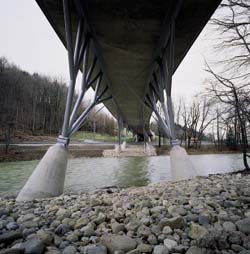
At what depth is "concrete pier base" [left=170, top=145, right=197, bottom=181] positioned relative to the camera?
24.0 ft

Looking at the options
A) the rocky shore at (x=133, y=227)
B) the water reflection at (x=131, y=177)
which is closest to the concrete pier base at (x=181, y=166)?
the water reflection at (x=131, y=177)

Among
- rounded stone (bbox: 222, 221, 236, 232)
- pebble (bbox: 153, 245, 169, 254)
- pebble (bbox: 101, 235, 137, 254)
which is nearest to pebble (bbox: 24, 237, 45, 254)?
pebble (bbox: 101, 235, 137, 254)

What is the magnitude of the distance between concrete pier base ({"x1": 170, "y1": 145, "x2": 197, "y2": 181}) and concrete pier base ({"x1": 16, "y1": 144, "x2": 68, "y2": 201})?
4.06m

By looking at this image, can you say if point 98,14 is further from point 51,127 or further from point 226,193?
point 51,127

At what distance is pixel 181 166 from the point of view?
7605 millimetres

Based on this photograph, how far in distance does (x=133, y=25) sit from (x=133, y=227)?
5495 mm

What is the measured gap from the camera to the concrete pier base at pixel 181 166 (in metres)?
7.31

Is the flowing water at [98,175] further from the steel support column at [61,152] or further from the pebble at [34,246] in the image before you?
the pebble at [34,246]

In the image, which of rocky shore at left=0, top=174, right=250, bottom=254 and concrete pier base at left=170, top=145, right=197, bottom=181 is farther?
concrete pier base at left=170, top=145, right=197, bottom=181

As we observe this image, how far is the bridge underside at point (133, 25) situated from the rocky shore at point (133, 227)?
15.6 feet

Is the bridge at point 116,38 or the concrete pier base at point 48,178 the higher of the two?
the bridge at point 116,38

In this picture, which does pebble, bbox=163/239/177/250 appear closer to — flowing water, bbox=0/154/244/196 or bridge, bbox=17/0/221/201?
bridge, bbox=17/0/221/201

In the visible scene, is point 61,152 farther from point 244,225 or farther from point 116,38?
point 244,225

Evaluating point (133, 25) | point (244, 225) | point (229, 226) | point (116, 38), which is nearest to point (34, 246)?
point (229, 226)
